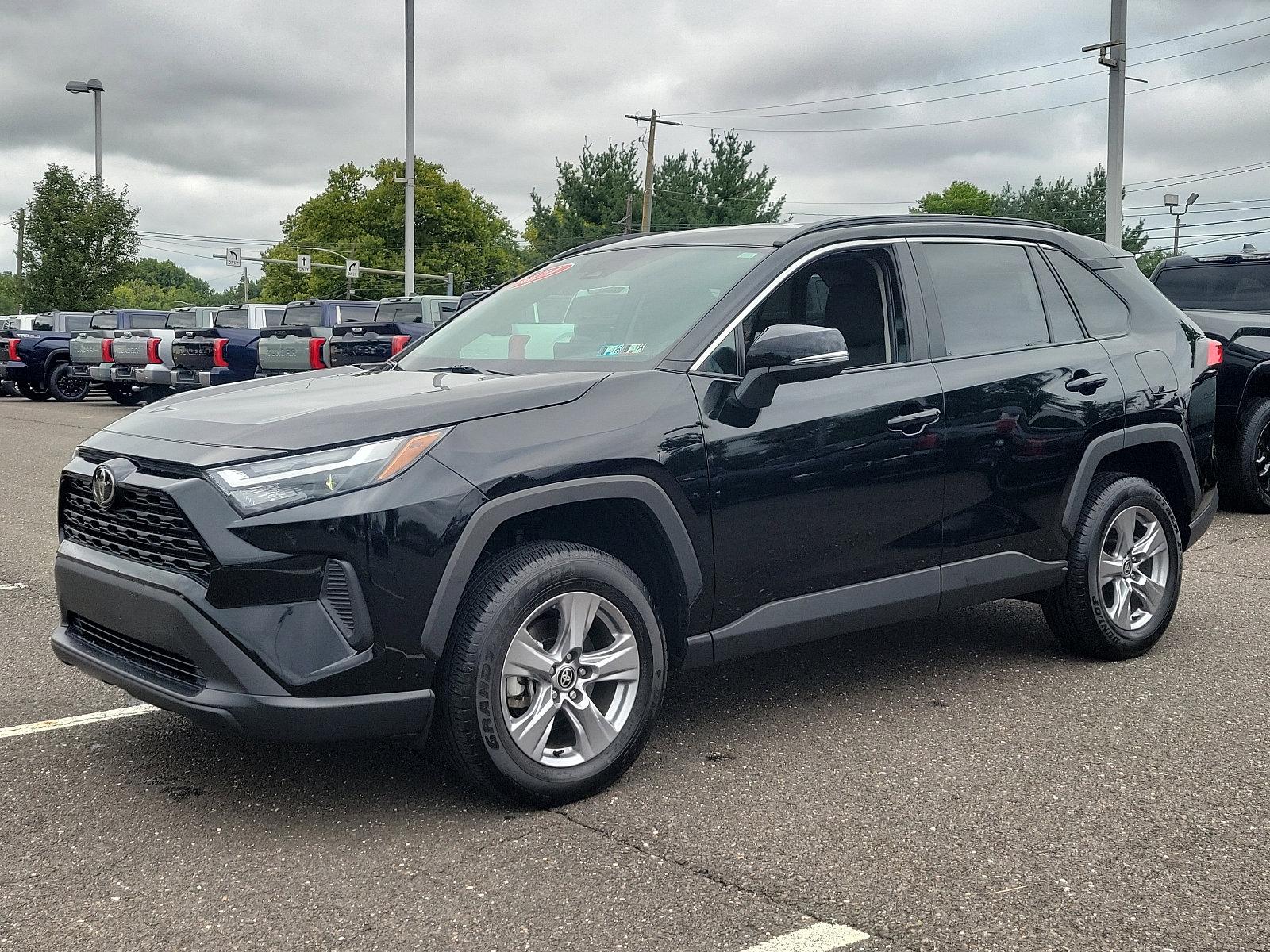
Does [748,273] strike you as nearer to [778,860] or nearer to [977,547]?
[977,547]

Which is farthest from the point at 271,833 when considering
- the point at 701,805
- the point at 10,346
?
the point at 10,346

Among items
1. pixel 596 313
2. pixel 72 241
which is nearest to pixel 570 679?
pixel 596 313

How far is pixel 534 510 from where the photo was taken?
12.2ft

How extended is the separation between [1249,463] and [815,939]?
7.79m

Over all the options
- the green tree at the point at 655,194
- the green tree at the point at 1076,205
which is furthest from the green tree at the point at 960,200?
the green tree at the point at 655,194

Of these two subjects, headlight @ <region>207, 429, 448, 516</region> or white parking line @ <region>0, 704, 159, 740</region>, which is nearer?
headlight @ <region>207, 429, 448, 516</region>

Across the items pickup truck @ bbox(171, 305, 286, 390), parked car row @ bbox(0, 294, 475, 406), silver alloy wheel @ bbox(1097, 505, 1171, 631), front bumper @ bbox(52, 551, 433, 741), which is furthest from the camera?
pickup truck @ bbox(171, 305, 286, 390)

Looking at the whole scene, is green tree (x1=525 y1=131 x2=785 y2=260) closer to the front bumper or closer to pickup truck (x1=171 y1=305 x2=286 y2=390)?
pickup truck (x1=171 y1=305 x2=286 y2=390)

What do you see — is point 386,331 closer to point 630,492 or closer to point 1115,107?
point 1115,107

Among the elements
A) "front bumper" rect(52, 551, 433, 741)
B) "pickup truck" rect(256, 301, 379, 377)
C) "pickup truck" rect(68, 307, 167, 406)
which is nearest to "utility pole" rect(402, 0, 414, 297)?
"pickup truck" rect(256, 301, 379, 377)

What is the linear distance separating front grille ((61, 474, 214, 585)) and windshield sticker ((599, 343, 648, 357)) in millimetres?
1489

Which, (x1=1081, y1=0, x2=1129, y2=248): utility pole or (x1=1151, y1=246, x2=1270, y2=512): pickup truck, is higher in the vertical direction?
(x1=1081, y1=0, x2=1129, y2=248): utility pole

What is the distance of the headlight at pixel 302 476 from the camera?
11.2 ft

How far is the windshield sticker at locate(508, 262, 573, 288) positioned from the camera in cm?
521
